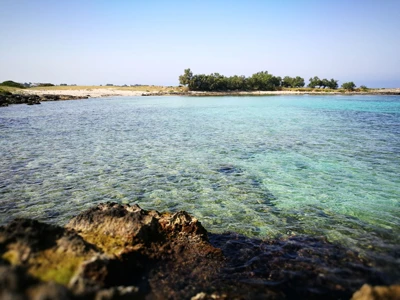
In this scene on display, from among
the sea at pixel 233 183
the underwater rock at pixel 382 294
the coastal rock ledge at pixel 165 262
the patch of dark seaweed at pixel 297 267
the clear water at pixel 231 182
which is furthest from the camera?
the clear water at pixel 231 182

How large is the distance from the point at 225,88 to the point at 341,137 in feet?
541

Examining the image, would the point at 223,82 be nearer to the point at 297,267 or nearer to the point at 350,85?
the point at 350,85

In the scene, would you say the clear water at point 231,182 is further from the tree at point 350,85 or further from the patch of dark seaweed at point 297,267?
the tree at point 350,85

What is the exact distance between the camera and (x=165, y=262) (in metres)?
7.67

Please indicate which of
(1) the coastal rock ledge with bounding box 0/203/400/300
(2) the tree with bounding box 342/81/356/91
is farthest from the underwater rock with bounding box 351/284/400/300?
(2) the tree with bounding box 342/81/356/91

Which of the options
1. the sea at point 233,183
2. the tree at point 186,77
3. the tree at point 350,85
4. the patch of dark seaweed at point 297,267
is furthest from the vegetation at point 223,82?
the patch of dark seaweed at point 297,267

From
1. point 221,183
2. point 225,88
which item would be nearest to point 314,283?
point 221,183

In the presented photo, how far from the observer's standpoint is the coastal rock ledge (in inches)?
197

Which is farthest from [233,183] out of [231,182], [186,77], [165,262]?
[186,77]

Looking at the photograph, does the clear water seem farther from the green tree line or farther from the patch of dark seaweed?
the green tree line

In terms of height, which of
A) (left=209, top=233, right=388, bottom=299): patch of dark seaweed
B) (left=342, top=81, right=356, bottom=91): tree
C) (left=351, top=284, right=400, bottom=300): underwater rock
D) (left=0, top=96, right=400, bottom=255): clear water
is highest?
(left=342, top=81, right=356, bottom=91): tree

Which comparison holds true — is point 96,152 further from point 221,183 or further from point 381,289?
point 381,289

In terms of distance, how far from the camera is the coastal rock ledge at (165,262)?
4996 millimetres

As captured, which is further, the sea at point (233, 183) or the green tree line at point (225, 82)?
the green tree line at point (225, 82)
